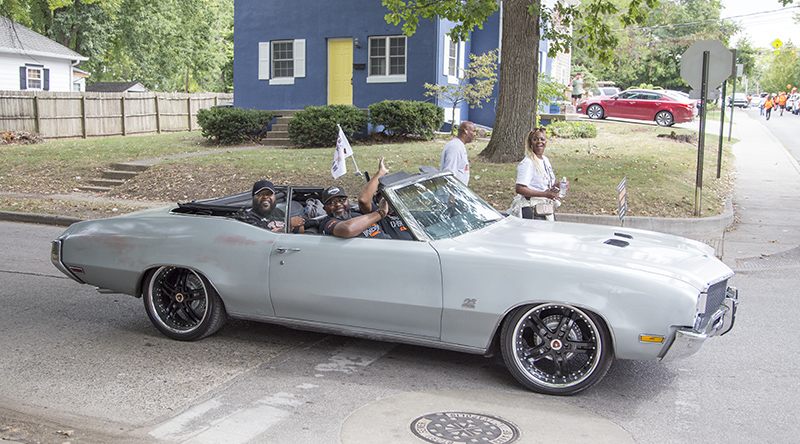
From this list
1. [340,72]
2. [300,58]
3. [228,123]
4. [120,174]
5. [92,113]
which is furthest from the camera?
[92,113]

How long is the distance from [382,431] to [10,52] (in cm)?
3437

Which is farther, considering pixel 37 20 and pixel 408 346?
pixel 37 20

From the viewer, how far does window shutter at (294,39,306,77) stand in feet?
78.2

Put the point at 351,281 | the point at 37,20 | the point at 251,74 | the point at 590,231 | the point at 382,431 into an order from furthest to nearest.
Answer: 1. the point at 37,20
2. the point at 251,74
3. the point at 590,231
4. the point at 351,281
5. the point at 382,431

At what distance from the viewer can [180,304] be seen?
5785mm

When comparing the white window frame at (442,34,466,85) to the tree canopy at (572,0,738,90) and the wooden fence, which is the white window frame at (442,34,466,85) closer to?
the wooden fence

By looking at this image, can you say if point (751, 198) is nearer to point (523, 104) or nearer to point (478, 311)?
point (523, 104)

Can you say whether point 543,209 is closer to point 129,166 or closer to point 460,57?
point 129,166

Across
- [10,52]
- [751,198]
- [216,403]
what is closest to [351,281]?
[216,403]

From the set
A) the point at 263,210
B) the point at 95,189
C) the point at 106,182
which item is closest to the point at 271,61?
the point at 106,182

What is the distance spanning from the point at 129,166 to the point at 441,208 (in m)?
13.9

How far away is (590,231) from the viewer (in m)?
5.51

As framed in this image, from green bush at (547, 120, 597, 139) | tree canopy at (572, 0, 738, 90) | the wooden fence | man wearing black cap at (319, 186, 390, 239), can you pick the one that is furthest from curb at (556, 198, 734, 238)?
tree canopy at (572, 0, 738, 90)

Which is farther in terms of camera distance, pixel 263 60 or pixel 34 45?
→ pixel 34 45
